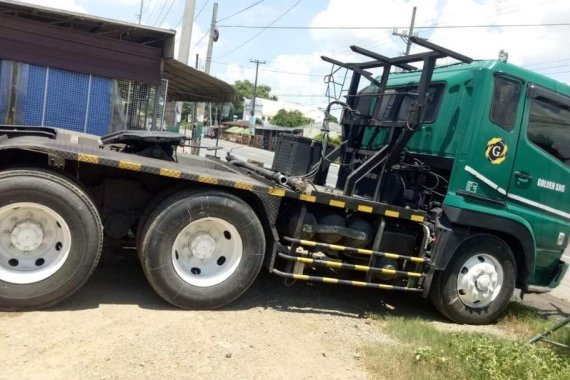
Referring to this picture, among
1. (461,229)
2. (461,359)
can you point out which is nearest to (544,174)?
(461,229)

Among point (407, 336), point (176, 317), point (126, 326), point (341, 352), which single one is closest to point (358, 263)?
point (407, 336)

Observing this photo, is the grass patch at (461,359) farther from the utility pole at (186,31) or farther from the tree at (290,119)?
the tree at (290,119)

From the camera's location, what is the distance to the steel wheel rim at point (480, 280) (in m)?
5.75

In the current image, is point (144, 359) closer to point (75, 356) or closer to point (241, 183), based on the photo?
point (75, 356)

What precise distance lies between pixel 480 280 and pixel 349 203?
1769 mm

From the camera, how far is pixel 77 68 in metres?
14.2

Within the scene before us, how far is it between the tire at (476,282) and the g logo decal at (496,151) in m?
0.85

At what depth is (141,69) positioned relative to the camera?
49.1 ft

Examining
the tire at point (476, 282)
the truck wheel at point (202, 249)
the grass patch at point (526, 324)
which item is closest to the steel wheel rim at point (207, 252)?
the truck wheel at point (202, 249)

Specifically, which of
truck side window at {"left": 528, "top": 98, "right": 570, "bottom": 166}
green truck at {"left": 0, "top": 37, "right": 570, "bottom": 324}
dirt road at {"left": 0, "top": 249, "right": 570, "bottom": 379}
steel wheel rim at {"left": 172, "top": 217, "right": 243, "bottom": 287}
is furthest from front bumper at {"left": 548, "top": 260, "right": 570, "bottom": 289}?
steel wheel rim at {"left": 172, "top": 217, "right": 243, "bottom": 287}

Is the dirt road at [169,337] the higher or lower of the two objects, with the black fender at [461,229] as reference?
lower

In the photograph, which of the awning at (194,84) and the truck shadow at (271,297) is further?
the awning at (194,84)

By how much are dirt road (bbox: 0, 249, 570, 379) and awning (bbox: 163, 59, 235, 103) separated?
10.5m

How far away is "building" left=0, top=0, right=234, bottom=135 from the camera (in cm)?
1352
